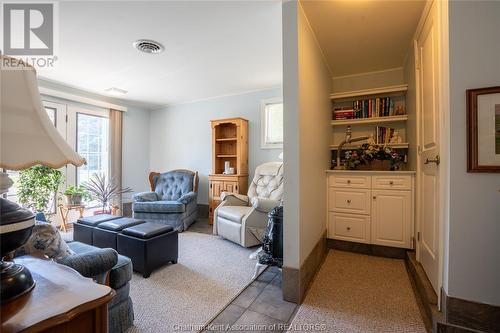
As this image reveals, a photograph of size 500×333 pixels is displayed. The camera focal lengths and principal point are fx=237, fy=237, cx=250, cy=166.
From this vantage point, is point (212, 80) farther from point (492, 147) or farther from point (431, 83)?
point (492, 147)

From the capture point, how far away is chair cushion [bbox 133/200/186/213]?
3.67m

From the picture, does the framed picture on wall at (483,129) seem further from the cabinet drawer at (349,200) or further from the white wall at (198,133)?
the white wall at (198,133)

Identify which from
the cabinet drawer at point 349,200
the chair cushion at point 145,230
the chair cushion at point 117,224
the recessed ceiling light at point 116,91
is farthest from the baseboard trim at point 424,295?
the recessed ceiling light at point 116,91

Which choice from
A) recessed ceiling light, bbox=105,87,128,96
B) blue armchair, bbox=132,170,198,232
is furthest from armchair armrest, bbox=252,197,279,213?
recessed ceiling light, bbox=105,87,128,96

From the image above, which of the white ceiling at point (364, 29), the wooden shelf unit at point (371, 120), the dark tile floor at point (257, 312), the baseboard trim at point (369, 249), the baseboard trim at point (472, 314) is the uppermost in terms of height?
the white ceiling at point (364, 29)

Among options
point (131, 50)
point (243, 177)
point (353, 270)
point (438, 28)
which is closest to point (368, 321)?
point (353, 270)

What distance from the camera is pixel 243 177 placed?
13.5 feet

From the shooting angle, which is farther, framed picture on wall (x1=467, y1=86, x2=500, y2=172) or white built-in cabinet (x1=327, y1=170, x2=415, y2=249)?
white built-in cabinet (x1=327, y1=170, x2=415, y2=249)

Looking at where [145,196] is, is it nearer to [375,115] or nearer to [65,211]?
[65,211]

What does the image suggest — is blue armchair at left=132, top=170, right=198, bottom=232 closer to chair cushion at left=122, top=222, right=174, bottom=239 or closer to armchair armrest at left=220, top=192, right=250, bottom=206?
armchair armrest at left=220, top=192, right=250, bottom=206

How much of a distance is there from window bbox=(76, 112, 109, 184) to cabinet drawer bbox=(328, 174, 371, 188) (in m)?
4.12

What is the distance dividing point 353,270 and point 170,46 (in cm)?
300

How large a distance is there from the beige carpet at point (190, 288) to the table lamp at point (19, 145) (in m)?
1.13

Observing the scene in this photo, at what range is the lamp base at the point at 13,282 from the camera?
66 centimetres
